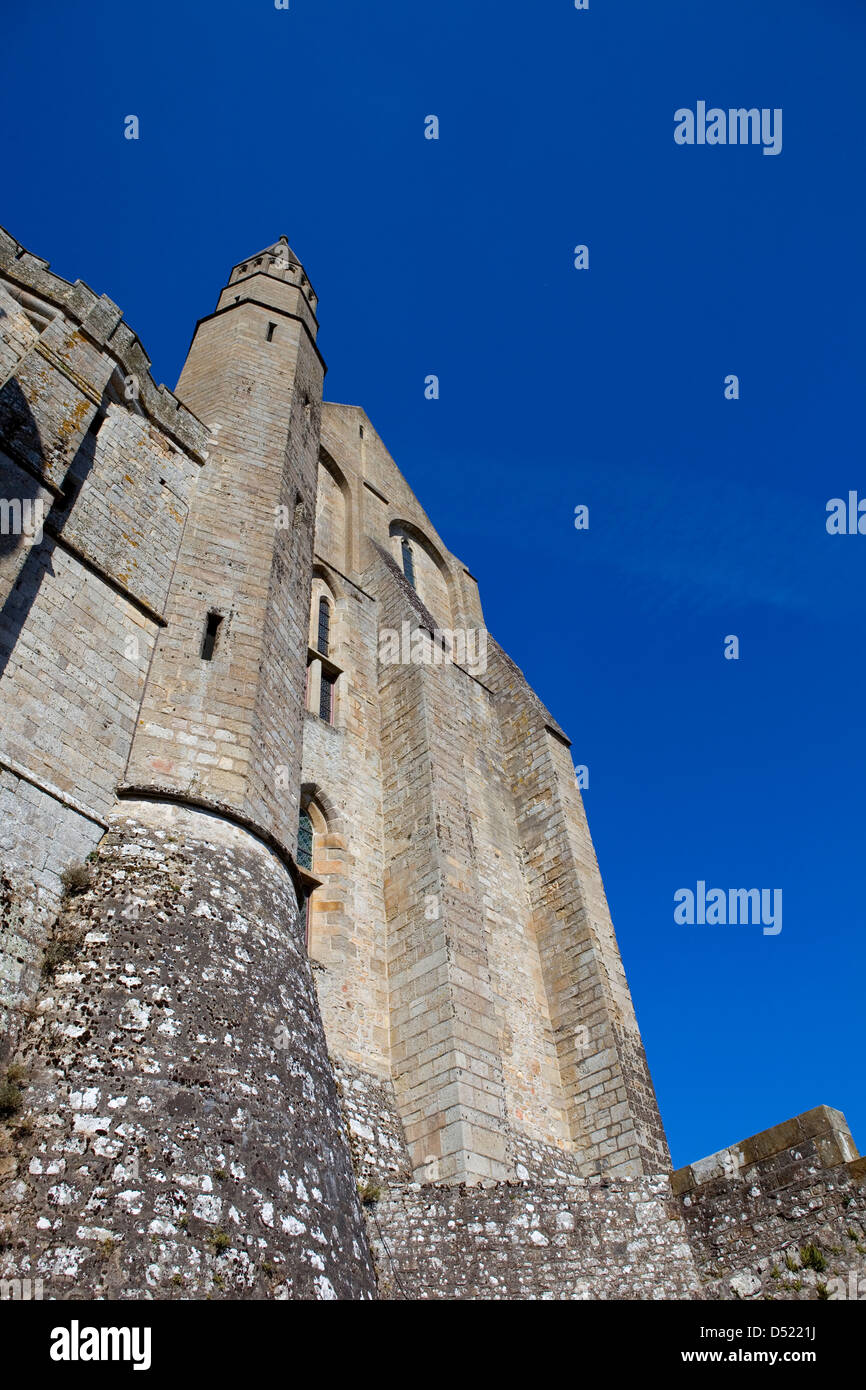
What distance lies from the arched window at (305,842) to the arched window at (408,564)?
9.00 meters

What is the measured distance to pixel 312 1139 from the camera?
19.8 feet

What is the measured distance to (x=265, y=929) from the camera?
7.22 meters

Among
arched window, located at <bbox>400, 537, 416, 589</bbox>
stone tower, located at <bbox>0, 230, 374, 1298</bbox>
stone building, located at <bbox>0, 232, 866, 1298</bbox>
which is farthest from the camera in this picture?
arched window, located at <bbox>400, 537, 416, 589</bbox>

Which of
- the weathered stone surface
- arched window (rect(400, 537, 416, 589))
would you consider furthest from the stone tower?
arched window (rect(400, 537, 416, 589))

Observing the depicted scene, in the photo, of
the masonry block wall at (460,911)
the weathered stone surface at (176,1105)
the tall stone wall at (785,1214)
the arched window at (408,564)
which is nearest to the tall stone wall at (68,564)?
the weathered stone surface at (176,1105)

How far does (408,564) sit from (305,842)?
9855 millimetres

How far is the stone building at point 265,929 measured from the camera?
5219 mm

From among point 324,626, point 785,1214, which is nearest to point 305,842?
point 324,626

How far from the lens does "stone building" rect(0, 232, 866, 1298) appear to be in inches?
205

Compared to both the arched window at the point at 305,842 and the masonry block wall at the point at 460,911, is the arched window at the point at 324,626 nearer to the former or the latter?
the masonry block wall at the point at 460,911

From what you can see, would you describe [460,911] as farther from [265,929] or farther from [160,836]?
[160,836]

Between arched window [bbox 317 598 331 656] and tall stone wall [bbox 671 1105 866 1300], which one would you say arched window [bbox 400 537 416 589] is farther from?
tall stone wall [bbox 671 1105 866 1300]

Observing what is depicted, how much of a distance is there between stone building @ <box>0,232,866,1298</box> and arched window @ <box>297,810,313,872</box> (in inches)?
2.1

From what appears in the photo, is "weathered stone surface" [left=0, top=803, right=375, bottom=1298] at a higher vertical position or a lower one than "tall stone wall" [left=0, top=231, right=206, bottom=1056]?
lower
